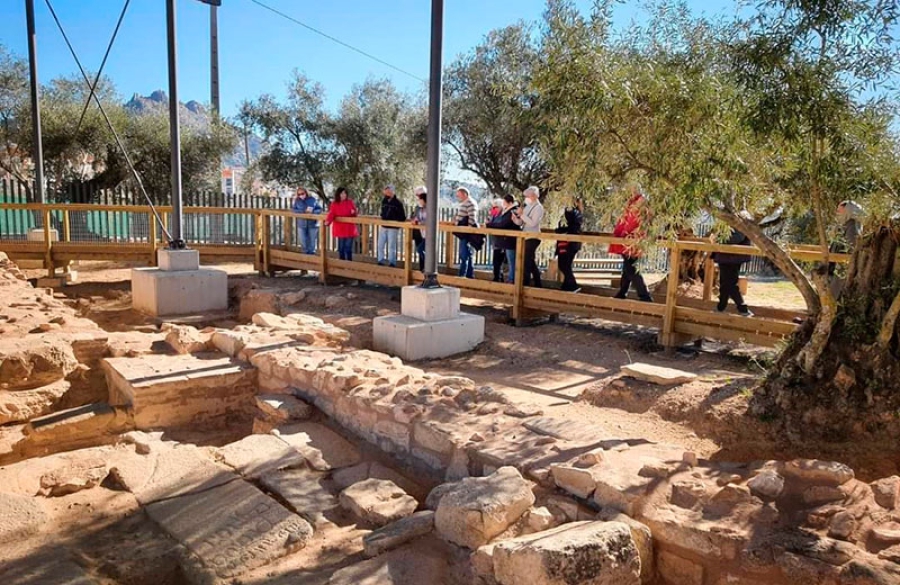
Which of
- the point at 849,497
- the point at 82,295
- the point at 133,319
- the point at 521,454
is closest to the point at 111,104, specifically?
the point at 82,295

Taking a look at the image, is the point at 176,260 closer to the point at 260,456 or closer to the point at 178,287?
the point at 178,287

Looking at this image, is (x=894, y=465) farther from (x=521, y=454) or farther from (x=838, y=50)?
(x=838, y=50)

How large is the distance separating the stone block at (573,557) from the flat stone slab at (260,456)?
7.17 feet

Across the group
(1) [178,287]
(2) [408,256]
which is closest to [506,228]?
(2) [408,256]

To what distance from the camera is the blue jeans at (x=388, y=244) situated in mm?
12066

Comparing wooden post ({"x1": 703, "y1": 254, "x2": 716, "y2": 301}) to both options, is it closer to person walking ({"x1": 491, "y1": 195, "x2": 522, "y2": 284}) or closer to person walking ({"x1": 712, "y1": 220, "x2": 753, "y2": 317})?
person walking ({"x1": 712, "y1": 220, "x2": 753, "y2": 317})

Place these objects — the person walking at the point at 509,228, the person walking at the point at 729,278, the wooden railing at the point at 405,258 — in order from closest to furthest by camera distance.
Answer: the wooden railing at the point at 405,258 → the person walking at the point at 729,278 → the person walking at the point at 509,228

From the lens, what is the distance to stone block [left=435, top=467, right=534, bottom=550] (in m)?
3.44

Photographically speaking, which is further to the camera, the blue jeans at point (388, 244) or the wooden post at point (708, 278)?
the blue jeans at point (388, 244)

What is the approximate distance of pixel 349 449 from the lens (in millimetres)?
5305

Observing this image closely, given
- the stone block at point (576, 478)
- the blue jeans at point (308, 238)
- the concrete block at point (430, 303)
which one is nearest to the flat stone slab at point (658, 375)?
the concrete block at point (430, 303)

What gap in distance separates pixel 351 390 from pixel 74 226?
11108 mm

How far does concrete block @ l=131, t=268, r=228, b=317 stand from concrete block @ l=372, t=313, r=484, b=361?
163 inches

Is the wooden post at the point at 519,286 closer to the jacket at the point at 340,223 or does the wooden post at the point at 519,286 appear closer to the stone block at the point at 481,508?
the jacket at the point at 340,223
